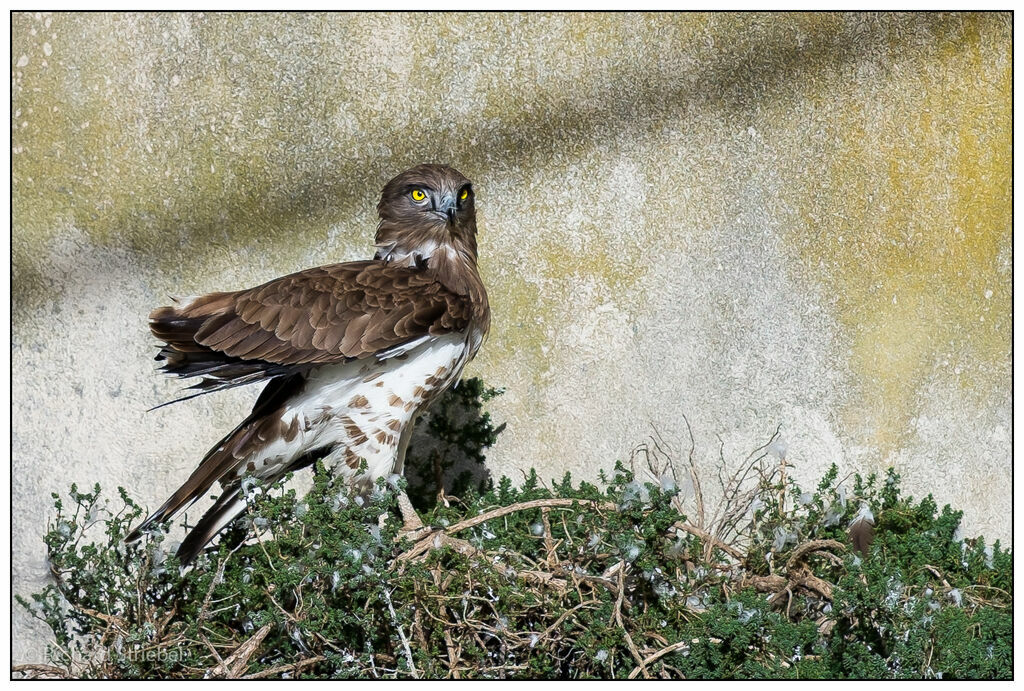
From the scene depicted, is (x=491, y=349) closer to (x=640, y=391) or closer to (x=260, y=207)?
(x=640, y=391)

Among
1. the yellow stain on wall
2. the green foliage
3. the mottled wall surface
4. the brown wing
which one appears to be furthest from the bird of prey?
the yellow stain on wall

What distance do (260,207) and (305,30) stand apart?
1.47ft

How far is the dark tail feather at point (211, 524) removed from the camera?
232 cm

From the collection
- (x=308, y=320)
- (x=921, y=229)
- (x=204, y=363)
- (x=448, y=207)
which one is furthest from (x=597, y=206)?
(x=204, y=363)

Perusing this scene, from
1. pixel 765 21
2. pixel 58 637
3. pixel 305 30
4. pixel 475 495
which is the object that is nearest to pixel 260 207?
pixel 305 30

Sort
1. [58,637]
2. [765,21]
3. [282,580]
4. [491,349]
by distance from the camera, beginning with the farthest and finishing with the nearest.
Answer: [491,349], [765,21], [58,637], [282,580]

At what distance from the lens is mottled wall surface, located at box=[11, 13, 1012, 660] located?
8.84ft

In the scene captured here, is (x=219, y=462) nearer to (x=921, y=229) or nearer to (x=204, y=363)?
(x=204, y=363)

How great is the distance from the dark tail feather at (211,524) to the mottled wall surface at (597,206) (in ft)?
2.00

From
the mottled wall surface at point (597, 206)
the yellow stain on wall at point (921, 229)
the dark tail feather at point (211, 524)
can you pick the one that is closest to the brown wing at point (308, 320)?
the dark tail feather at point (211, 524)

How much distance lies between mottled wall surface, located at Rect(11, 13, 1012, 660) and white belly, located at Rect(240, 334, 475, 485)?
1.78 feet

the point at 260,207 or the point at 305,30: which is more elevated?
the point at 305,30

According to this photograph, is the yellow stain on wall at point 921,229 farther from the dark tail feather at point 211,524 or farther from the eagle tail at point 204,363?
the dark tail feather at point 211,524

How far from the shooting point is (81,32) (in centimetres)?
273
